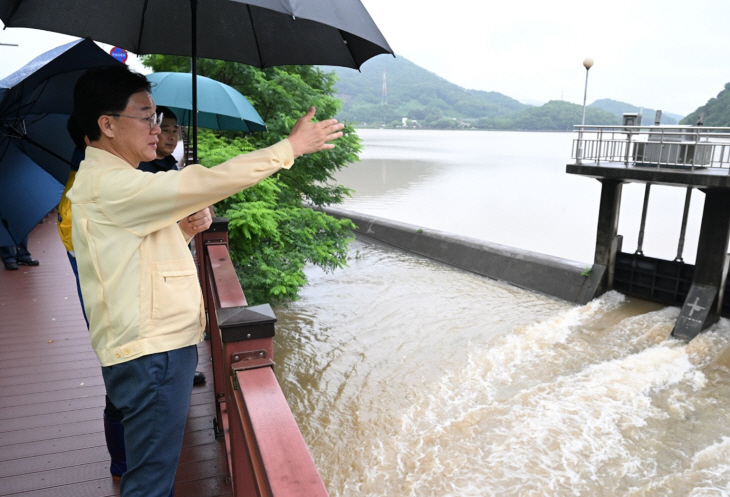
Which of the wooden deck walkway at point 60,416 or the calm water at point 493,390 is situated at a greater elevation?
the wooden deck walkway at point 60,416

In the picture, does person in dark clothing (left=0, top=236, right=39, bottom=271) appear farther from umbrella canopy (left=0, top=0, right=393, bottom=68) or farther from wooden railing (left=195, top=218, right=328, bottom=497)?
wooden railing (left=195, top=218, right=328, bottom=497)

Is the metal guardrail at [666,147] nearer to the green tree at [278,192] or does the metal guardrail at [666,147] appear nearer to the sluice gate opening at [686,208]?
the sluice gate opening at [686,208]

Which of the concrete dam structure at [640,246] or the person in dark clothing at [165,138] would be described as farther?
the concrete dam structure at [640,246]

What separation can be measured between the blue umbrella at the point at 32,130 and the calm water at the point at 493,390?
165 inches

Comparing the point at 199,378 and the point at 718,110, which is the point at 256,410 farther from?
the point at 718,110

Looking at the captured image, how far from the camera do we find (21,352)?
449 centimetres

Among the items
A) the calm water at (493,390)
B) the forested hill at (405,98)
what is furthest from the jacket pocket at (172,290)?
the forested hill at (405,98)

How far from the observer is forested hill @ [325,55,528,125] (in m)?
96.4

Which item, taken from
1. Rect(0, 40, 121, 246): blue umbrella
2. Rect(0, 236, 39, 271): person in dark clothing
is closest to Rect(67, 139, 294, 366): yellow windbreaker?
Rect(0, 40, 121, 246): blue umbrella

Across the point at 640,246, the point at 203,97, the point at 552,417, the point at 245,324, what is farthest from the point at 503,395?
the point at 245,324

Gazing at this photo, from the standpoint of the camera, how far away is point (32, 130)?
258 centimetres

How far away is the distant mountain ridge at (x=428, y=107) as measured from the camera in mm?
76875

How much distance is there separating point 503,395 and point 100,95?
6.95 m

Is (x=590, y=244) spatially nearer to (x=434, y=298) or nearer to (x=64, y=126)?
(x=434, y=298)
